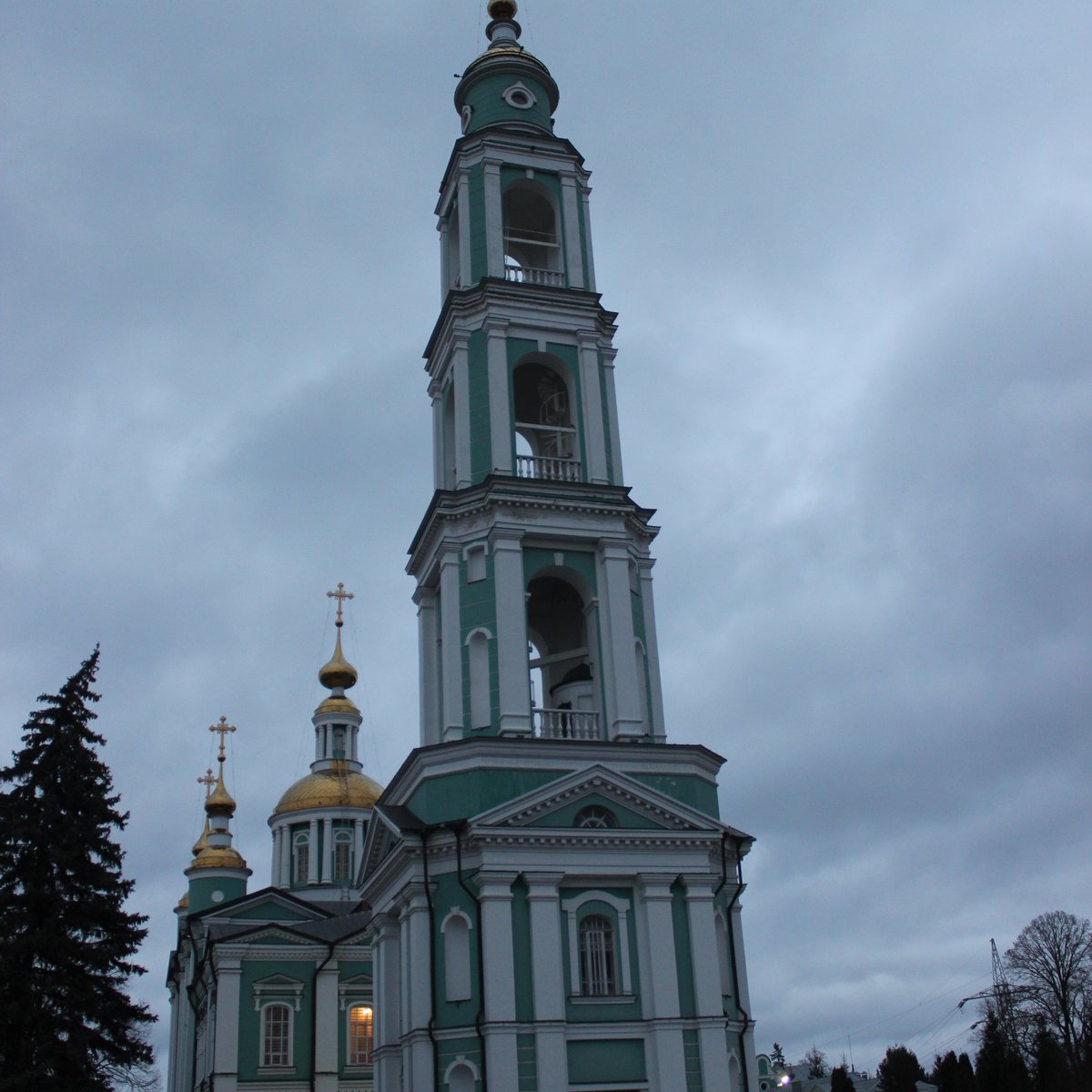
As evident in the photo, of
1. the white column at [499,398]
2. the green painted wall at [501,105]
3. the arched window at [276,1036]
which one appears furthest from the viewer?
the arched window at [276,1036]

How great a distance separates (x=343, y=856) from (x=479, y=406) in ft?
94.2

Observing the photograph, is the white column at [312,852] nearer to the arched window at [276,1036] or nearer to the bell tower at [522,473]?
the arched window at [276,1036]

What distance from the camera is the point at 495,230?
2564cm

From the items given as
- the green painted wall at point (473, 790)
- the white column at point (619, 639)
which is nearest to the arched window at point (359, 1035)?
the green painted wall at point (473, 790)

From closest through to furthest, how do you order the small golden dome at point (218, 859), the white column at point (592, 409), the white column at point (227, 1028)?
1. the white column at point (592, 409)
2. the white column at point (227, 1028)
3. the small golden dome at point (218, 859)

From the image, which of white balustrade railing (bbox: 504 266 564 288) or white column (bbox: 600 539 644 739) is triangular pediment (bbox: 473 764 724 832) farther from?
white balustrade railing (bbox: 504 266 564 288)

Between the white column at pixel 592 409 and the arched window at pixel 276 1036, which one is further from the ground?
the white column at pixel 592 409

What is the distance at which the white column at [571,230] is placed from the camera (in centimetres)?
2570

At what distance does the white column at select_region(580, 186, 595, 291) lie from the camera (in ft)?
85.1

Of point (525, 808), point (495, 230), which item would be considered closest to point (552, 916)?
point (525, 808)

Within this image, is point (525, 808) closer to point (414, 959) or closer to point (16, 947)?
point (414, 959)

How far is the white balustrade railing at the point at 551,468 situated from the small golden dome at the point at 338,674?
3006 centimetres

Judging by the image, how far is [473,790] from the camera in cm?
2025

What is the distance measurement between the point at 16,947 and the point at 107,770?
336cm
